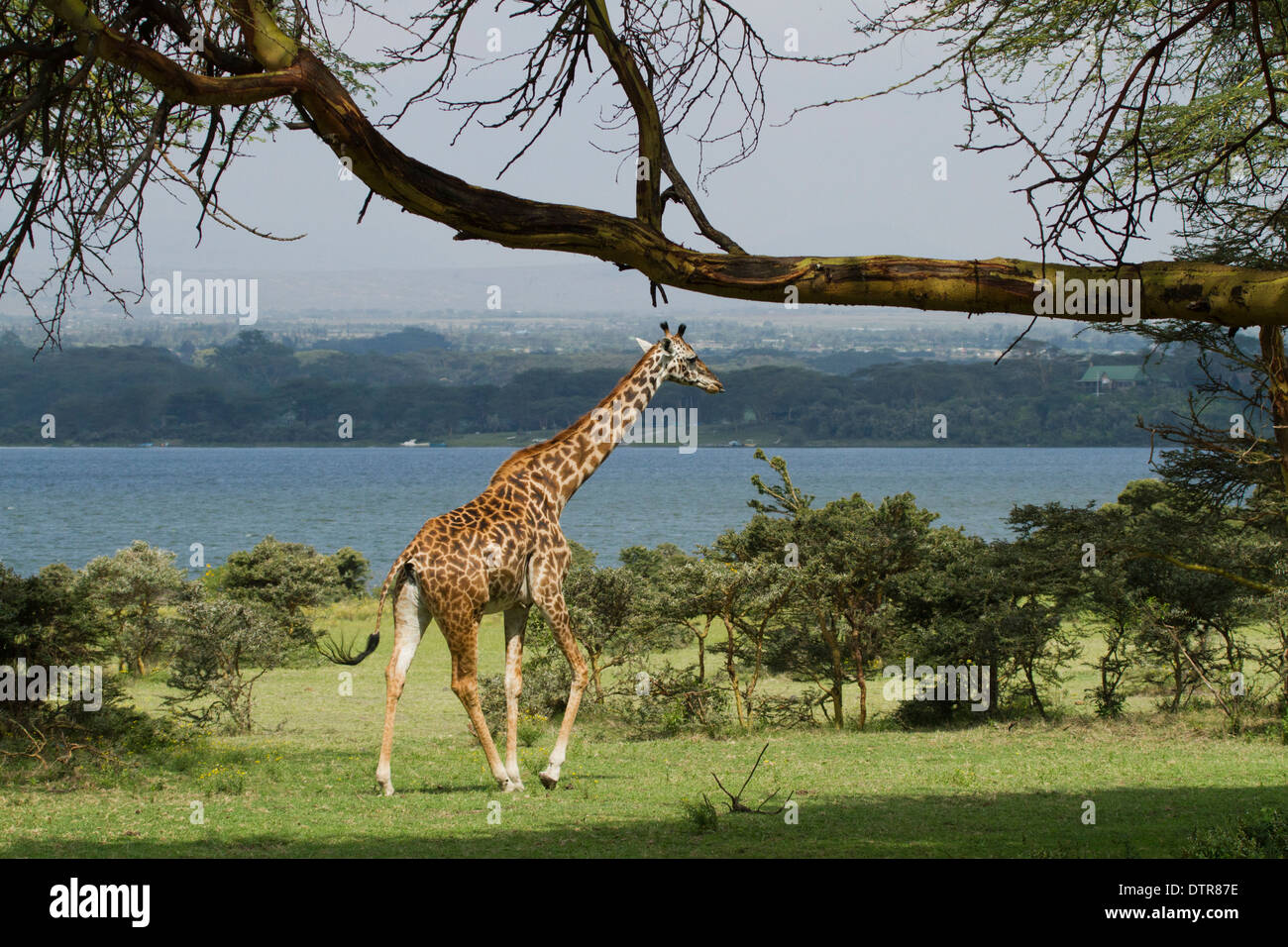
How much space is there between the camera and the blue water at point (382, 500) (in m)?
81.5

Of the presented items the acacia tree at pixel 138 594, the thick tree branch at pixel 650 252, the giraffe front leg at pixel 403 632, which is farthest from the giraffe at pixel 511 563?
the acacia tree at pixel 138 594

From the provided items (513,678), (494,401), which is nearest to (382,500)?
(494,401)

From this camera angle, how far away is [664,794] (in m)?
9.29

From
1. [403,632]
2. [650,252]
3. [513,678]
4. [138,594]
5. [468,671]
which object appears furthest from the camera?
[138,594]

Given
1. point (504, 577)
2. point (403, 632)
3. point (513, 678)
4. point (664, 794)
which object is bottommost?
point (664, 794)

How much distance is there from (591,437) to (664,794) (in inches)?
110

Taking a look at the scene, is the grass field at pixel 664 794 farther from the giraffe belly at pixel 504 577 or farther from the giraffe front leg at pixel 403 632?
the giraffe belly at pixel 504 577

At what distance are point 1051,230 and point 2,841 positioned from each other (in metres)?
6.93

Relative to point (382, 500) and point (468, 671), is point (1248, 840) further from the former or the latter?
point (382, 500)

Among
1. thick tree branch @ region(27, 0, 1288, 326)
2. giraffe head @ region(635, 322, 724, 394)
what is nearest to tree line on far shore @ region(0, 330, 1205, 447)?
giraffe head @ region(635, 322, 724, 394)

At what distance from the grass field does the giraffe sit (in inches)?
29.8

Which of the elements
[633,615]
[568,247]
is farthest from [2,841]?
[633,615]

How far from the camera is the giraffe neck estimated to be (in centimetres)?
915
